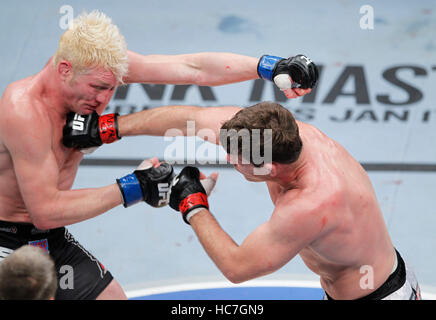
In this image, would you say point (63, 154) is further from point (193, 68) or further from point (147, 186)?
point (193, 68)

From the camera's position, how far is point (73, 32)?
290cm

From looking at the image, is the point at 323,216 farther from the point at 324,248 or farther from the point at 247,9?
the point at 247,9

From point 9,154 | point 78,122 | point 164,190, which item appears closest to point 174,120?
point 164,190

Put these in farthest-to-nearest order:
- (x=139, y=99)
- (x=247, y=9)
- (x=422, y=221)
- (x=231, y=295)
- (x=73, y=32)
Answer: (x=247, y=9) < (x=139, y=99) < (x=422, y=221) < (x=231, y=295) < (x=73, y=32)

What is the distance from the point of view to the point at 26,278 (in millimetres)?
1960

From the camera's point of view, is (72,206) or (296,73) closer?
(72,206)

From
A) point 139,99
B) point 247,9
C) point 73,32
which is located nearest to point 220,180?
point 139,99

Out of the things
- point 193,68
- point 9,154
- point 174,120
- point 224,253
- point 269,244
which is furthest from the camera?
point 193,68

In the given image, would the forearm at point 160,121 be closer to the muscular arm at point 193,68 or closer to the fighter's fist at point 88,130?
the fighter's fist at point 88,130

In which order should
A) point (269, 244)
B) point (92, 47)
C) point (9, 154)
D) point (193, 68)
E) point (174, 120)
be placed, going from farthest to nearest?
1. point (193, 68)
2. point (174, 120)
3. point (9, 154)
4. point (92, 47)
5. point (269, 244)

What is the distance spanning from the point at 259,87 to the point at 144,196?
330 cm

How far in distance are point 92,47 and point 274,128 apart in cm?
100

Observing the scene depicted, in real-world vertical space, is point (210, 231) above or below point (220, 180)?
above

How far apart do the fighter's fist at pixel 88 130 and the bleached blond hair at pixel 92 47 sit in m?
0.29
